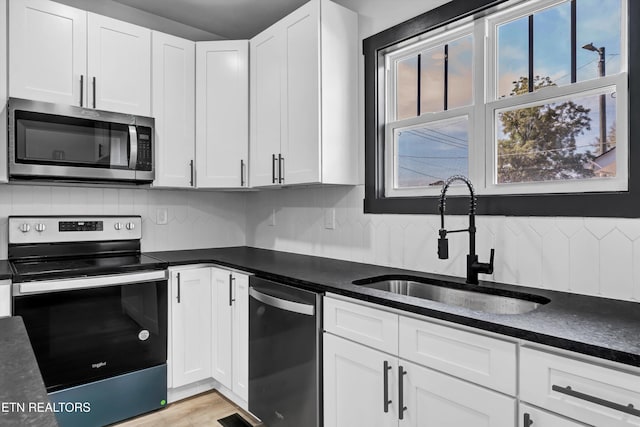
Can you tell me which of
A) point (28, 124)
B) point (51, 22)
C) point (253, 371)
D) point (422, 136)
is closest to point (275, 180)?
point (422, 136)

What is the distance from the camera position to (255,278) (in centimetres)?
217

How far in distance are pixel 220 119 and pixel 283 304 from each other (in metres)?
1.48

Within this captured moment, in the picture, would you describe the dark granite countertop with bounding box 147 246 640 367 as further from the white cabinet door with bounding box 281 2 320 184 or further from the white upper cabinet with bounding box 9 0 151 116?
the white upper cabinet with bounding box 9 0 151 116

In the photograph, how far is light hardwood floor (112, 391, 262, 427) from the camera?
2.28m

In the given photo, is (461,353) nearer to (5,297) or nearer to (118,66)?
(5,297)

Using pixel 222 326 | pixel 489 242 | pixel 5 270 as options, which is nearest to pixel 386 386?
pixel 489 242

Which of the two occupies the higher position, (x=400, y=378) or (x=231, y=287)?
(x=231, y=287)

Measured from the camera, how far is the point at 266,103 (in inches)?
103

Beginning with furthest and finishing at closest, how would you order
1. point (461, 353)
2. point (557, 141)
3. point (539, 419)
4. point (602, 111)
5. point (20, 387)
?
point (557, 141) < point (602, 111) < point (461, 353) < point (539, 419) < point (20, 387)

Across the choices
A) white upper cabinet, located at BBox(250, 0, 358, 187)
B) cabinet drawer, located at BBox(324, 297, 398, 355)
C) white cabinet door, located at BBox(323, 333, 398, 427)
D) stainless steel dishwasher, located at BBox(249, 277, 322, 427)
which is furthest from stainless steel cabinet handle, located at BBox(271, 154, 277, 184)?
white cabinet door, located at BBox(323, 333, 398, 427)

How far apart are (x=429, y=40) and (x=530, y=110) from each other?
2.28ft

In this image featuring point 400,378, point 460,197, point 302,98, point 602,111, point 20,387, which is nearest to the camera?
point 20,387

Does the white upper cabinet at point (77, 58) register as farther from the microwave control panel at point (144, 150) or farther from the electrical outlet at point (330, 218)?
the electrical outlet at point (330, 218)

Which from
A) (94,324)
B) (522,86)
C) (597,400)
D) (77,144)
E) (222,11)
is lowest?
(94,324)
